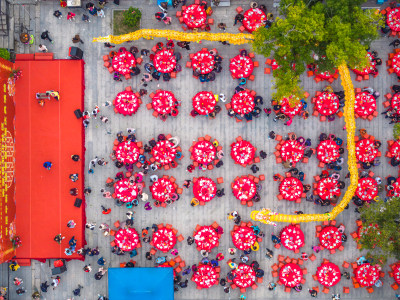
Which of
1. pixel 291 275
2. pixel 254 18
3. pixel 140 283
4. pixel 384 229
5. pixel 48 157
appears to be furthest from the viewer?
pixel 48 157

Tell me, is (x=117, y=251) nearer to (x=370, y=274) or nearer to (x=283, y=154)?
(x=283, y=154)

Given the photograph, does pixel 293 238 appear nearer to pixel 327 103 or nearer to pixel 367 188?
pixel 367 188

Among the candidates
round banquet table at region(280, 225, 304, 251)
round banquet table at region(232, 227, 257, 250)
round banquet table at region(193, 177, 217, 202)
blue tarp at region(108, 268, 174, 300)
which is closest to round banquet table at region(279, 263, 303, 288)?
round banquet table at region(280, 225, 304, 251)

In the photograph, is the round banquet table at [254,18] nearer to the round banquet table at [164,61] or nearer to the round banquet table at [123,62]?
the round banquet table at [164,61]

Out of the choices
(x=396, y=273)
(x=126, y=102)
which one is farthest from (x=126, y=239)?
(x=396, y=273)

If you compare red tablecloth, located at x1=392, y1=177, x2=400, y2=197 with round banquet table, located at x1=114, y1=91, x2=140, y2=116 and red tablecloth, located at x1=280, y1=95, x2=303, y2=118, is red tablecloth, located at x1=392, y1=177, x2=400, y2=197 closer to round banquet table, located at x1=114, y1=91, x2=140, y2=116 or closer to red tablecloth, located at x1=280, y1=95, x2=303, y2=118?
red tablecloth, located at x1=280, y1=95, x2=303, y2=118

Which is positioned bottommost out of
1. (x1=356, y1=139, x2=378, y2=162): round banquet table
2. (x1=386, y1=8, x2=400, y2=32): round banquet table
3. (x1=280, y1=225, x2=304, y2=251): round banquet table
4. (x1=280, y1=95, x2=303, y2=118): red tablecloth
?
(x1=280, y1=225, x2=304, y2=251): round banquet table
